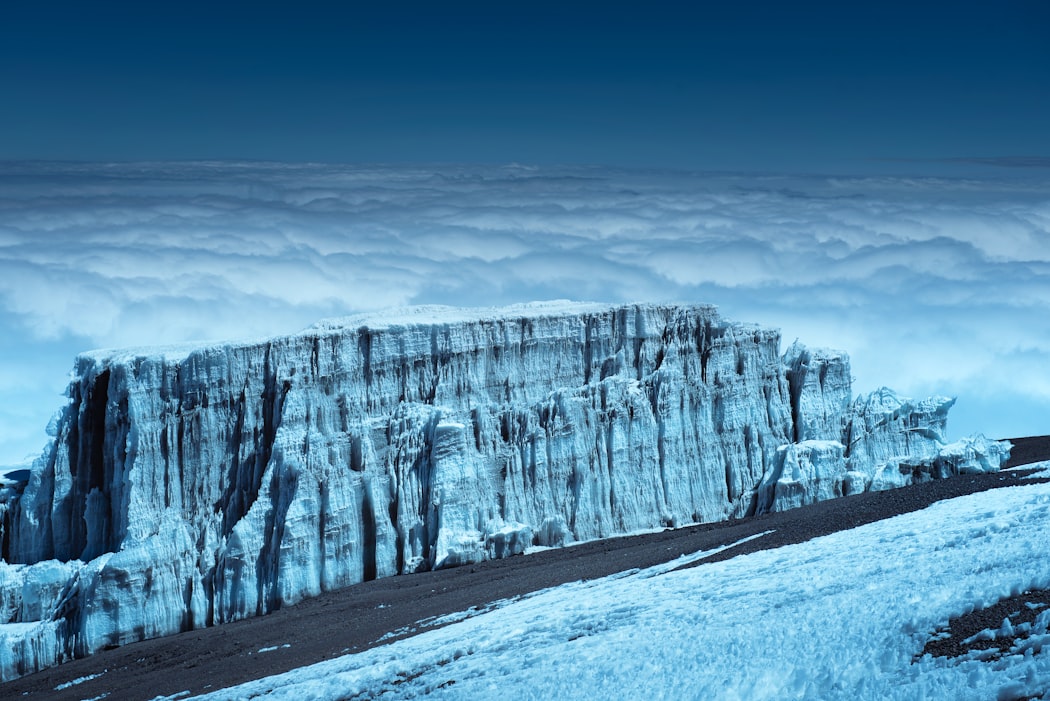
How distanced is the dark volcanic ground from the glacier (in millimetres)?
1280

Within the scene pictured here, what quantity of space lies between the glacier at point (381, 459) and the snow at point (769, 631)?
7266 millimetres

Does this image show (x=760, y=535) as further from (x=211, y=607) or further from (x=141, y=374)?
(x=141, y=374)

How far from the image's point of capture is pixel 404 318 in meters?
36.6

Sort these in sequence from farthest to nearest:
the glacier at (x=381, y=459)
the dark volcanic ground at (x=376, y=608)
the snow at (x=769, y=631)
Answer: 1. the glacier at (x=381, y=459)
2. the dark volcanic ground at (x=376, y=608)
3. the snow at (x=769, y=631)

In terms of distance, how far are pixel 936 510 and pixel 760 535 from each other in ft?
14.4

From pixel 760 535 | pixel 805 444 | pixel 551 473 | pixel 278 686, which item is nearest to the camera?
pixel 278 686

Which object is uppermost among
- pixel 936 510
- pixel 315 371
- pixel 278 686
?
pixel 315 371

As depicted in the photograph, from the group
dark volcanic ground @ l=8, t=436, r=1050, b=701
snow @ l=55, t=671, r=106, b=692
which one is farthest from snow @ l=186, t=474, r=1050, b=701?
snow @ l=55, t=671, r=106, b=692

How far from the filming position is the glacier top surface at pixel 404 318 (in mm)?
34438

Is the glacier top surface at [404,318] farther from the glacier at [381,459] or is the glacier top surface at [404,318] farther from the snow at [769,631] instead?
the snow at [769,631]

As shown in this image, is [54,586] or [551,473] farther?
[551,473]

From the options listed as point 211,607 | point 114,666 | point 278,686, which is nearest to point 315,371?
point 211,607

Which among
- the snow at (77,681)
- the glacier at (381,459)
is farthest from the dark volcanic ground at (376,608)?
the glacier at (381,459)

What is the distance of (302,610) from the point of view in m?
32.0
